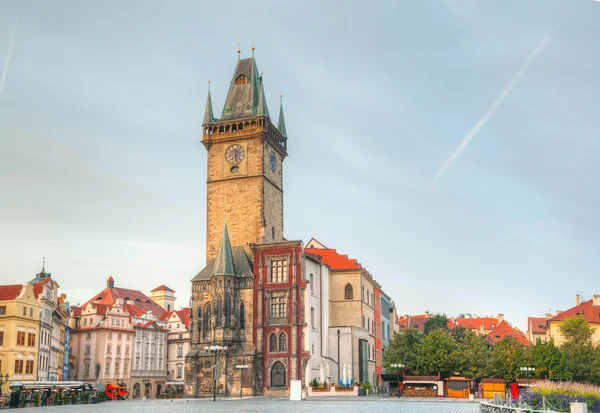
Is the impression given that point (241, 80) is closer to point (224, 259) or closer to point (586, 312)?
point (224, 259)

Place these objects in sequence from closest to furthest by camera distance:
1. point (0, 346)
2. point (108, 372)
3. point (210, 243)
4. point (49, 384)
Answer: point (49, 384), point (0, 346), point (210, 243), point (108, 372)

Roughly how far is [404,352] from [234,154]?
2789 cm

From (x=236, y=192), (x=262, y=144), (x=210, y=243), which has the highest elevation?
(x=262, y=144)

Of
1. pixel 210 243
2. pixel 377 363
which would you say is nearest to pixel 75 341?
pixel 210 243

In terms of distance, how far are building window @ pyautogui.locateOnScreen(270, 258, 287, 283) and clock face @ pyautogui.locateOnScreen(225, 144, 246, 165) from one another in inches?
527

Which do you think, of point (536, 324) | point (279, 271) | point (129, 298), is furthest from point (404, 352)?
point (536, 324)

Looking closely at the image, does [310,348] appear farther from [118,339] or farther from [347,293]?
[118,339]

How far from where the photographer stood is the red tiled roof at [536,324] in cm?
13175

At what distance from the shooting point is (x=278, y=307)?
6781 cm

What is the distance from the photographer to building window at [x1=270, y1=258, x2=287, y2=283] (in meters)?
68.1

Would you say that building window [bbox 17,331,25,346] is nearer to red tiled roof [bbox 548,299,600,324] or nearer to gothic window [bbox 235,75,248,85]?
gothic window [bbox 235,75,248,85]

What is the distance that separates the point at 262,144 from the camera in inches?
2975

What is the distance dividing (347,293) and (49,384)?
34.9 m

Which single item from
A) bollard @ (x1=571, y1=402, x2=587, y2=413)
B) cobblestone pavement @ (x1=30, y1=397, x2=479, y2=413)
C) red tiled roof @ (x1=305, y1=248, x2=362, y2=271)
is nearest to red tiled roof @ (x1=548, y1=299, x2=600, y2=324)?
red tiled roof @ (x1=305, y1=248, x2=362, y2=271)
